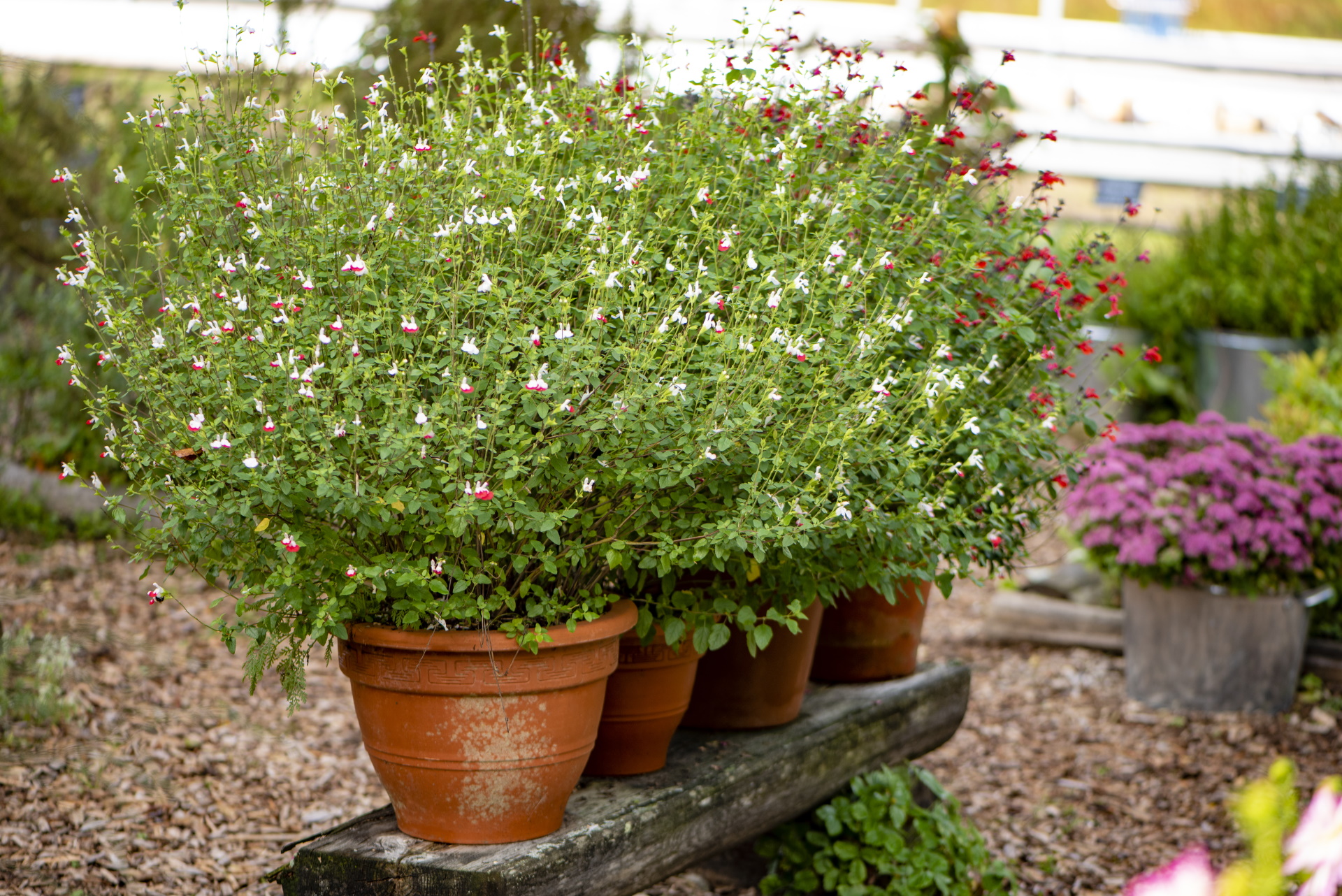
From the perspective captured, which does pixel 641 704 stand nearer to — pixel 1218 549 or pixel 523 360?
pixel 523 360

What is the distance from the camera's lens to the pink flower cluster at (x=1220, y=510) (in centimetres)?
392

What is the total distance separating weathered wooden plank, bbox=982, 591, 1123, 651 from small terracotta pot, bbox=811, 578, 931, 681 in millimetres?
2202

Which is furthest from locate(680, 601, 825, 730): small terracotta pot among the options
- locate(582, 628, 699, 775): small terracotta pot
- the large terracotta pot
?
the large terracotta pot

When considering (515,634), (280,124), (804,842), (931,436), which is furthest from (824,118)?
(804,842)

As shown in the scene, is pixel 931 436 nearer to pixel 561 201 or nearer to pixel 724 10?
pixel 561 201

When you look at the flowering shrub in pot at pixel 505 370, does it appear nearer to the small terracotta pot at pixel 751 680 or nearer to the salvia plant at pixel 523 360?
the salvia plant at pixel 523 360

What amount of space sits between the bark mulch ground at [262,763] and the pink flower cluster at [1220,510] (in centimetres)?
54

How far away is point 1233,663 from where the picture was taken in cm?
412

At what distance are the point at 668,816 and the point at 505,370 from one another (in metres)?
0.91

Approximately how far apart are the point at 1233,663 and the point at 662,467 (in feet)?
10.3

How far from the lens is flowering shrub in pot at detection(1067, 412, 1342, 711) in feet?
12.9

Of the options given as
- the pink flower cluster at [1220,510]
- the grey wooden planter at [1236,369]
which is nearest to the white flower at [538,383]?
the pink flower cluster at [1220,510]

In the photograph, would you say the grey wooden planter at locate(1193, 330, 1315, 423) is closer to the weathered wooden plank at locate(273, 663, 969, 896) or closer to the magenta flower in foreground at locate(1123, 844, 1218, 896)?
the weathered wooden plank at locate(273, 663, 969, 896)

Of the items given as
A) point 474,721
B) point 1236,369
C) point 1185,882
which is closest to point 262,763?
point 474,721
